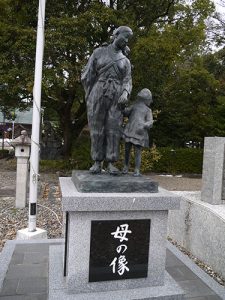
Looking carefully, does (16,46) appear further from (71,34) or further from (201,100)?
(201,100)

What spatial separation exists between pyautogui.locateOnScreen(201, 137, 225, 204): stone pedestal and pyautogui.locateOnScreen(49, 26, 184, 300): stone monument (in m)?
2.21

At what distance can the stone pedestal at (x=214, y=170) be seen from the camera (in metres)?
5.37

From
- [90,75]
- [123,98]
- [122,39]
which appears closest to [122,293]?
[123,98]

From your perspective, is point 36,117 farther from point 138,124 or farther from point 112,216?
point 112,216

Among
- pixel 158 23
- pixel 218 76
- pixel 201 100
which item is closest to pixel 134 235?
pixel 158 23

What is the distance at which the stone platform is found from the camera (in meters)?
3.25

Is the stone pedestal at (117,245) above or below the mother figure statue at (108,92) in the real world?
below

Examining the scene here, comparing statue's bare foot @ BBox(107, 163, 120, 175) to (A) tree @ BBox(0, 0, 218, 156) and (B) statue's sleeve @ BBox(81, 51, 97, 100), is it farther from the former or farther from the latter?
→ (A) tree @ BBox(0, 0, 218, 156)

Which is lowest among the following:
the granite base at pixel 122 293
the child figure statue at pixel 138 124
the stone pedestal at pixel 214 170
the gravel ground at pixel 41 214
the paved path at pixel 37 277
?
the gravel ground at pixel 41 214

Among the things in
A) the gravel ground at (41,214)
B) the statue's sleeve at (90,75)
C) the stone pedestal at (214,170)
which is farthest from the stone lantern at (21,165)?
the statue's sleeve at (90,75)

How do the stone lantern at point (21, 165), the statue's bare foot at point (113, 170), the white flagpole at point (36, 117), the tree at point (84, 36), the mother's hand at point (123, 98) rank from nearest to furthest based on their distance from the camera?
the mother's hand at point (123, 98)
the statue's bare foot at point (113, 170)
the white flagpole at point (36, 117)
the stone lantern at point (21, 165)
the tree at point (84, 36)

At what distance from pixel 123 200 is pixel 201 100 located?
1656 cm

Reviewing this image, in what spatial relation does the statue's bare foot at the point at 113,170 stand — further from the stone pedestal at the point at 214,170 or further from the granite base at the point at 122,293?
the stone pedestal at the point at 214,170

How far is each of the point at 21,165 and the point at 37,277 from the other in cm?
447
